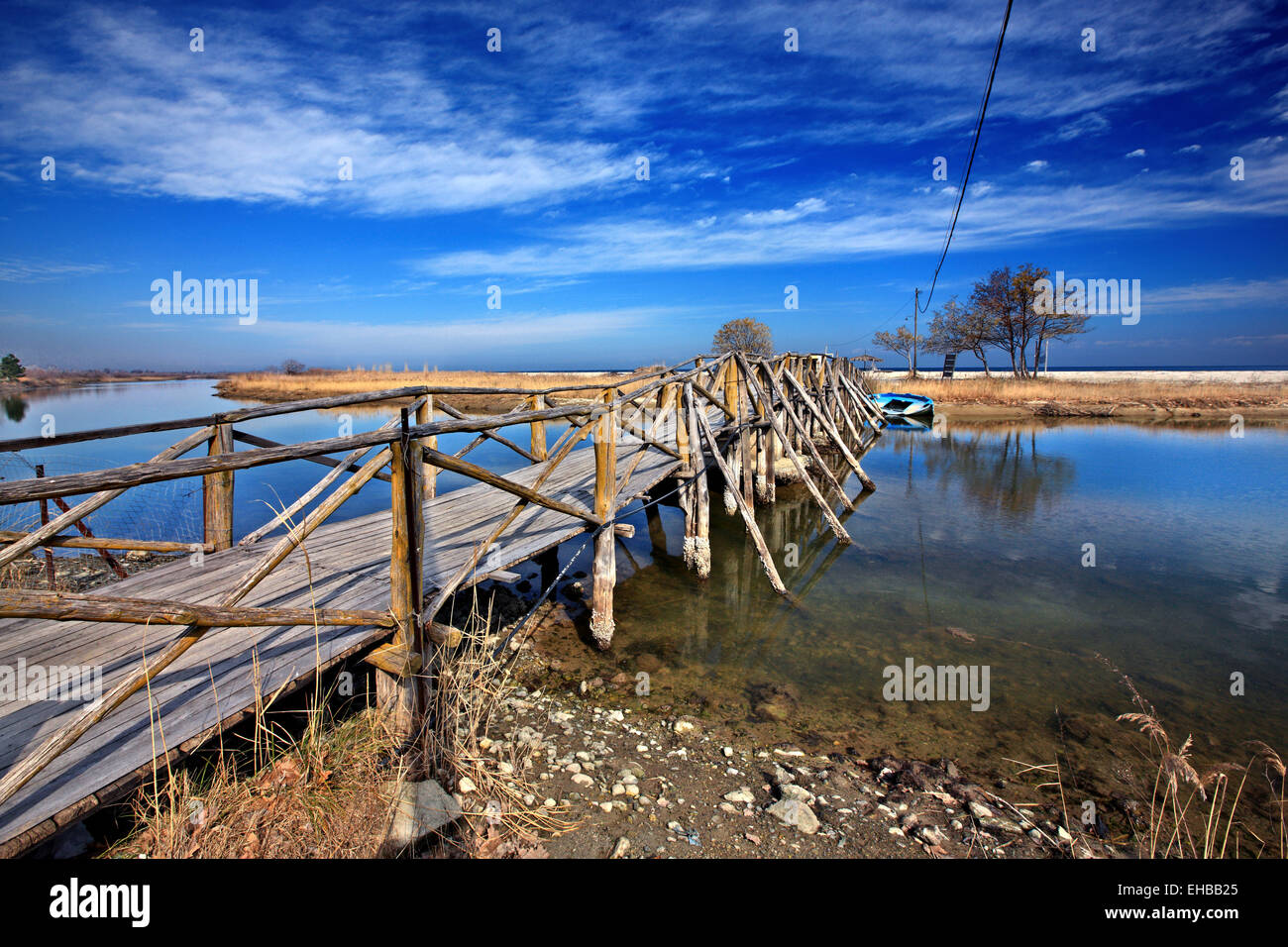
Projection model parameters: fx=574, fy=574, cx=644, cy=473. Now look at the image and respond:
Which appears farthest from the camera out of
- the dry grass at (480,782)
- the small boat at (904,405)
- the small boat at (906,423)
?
the small boat at (904,405)

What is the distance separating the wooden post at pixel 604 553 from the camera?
6172mm

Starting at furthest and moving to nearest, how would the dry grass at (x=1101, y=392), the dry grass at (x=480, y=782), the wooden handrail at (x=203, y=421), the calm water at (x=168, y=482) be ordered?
the dry grass at (x=1101, y=392) < the calm water at (x=168, y=482) < the wooden handrail at (x=203, y=421) < the dry grass at (x=480, y=782)

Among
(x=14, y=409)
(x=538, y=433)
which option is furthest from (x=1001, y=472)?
(x=14, y=409)

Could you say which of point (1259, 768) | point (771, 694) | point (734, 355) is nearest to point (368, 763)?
point (771, 694)

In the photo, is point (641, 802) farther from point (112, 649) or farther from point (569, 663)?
point (112, 649)

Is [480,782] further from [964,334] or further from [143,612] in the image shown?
[964,334]

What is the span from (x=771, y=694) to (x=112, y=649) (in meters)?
5.00

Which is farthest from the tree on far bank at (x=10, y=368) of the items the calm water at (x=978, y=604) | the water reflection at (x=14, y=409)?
the calm water at (x=978, y=604)

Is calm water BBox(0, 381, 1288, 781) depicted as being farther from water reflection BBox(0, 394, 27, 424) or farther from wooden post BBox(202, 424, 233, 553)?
water reflection BBox(0, 394, 27, 424)

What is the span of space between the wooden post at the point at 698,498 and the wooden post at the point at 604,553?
8.32ft

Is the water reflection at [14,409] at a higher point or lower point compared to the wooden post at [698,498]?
higher

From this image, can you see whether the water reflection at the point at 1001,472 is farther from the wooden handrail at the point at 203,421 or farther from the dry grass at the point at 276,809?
the dry grass at the point at 276,809

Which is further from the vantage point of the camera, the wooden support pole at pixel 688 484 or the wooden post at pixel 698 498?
the wooden support pole at pixel 688 484
